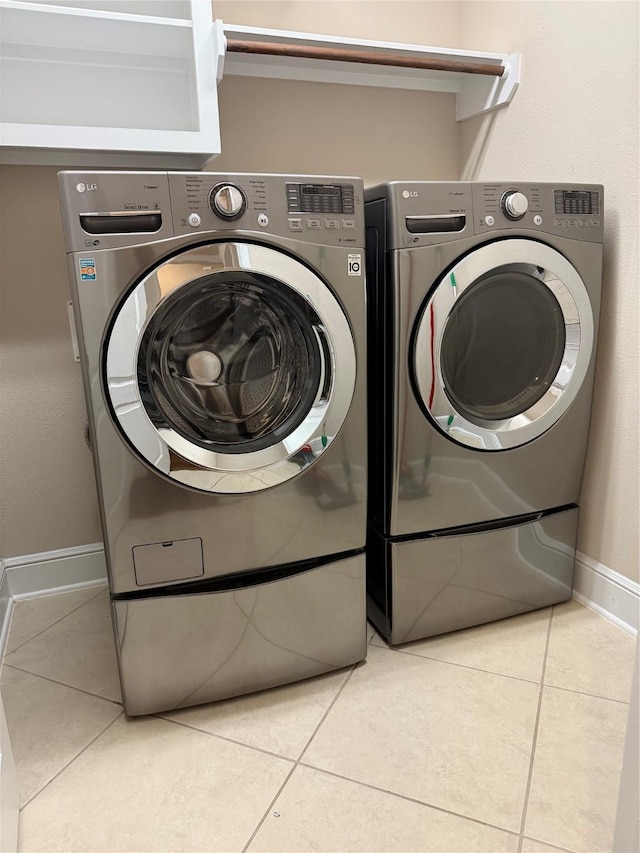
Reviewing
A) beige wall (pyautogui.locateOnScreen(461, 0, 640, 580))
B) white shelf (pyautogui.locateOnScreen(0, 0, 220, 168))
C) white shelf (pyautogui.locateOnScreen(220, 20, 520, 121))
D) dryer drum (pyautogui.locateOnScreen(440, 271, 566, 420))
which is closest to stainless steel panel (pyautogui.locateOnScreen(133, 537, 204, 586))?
dryer drum (pyautogui.locateOnScreen(440, 271, 566, 420))

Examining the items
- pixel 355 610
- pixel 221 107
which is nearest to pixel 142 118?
pixel 221 107

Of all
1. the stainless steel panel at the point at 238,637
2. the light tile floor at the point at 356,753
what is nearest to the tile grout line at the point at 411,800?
the light tile floor at the point at 356,753

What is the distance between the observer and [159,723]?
1.33 m

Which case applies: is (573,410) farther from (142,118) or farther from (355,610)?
(142,118)

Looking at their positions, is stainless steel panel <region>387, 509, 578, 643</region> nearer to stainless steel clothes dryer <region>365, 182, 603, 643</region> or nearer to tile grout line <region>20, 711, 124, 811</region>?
stainless steel clothes dryer <region>365, 182, 603, 643</region>

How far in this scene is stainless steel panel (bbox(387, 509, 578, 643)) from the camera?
1521 millimetres

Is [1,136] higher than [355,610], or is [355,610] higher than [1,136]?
[1,136]

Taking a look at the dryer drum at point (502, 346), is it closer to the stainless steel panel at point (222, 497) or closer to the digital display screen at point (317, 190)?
the stainless steel panel at point (222, 497)

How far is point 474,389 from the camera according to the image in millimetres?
1487

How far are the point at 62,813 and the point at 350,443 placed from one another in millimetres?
895

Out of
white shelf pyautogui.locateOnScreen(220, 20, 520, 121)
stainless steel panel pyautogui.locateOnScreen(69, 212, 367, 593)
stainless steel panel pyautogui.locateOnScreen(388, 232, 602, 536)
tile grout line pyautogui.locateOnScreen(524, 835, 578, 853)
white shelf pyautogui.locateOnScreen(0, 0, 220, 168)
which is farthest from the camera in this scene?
white shelf pyautogui.locateOnScreen(220, 20, 520, 121)

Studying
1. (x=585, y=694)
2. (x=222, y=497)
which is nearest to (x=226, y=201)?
(x=222, y=497)

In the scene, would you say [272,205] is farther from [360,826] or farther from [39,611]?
[39,611]

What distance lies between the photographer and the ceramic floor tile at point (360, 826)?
1.03 m
